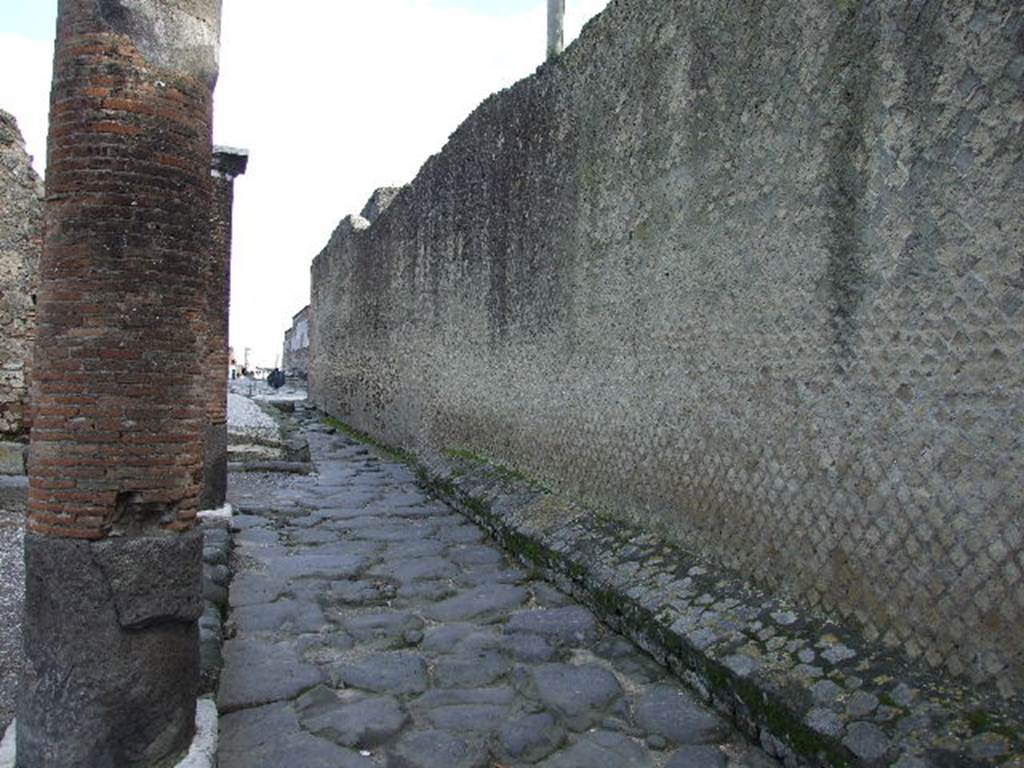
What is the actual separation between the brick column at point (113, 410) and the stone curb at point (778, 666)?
73.3 inches

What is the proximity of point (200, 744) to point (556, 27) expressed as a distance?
6319 millimetres

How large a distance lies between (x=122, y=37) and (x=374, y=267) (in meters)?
10.1

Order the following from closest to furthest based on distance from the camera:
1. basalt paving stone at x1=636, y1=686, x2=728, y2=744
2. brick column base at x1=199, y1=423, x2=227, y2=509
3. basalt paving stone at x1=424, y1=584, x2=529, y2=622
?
basalt paving stone at x1=636, y1=686, x2=728, y2=744 < basalt paving stone at x1=424, y1=584, x2=529, y2=622 < brick column base at x1=199, y1=423, x2=227, y2=509

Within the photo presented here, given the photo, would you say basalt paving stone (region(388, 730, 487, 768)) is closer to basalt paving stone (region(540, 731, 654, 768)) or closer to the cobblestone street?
the cobblestone street

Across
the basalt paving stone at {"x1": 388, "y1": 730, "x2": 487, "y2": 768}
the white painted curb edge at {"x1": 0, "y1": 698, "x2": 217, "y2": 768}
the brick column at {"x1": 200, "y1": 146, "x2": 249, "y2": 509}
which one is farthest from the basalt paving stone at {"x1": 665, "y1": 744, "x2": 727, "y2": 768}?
the brick column at {"x1": 200, "y1": 146, "x2": 249, "y2": 509}

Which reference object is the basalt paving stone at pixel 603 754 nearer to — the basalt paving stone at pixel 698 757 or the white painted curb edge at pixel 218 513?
the basalt paving stone at pixel 698 757

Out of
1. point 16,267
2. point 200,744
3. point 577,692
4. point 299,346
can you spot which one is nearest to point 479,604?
point 577,692

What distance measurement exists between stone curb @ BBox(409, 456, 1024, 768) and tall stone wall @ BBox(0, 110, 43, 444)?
404 cm

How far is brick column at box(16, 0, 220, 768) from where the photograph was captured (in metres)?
2.36

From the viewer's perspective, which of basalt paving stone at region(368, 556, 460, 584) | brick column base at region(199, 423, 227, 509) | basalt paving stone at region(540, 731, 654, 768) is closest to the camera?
basalt paving stone at region(540, 731, 654, 768)

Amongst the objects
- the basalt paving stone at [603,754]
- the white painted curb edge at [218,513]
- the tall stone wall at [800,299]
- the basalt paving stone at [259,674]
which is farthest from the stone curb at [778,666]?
the white painted curb edge at [218,513]

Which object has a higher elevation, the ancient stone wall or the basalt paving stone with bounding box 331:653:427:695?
the ancient stone wall

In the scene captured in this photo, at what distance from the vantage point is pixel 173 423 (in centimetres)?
255

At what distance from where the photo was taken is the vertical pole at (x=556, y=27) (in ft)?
23.1
